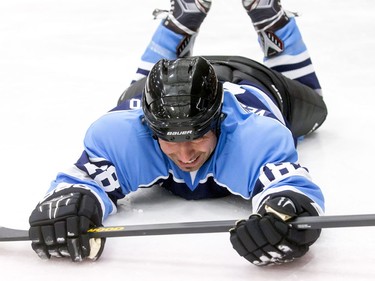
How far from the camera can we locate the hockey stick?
1823 mm

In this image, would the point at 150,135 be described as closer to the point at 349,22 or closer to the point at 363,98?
the point at 363,98

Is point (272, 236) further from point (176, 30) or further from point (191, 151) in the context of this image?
point (176, 30)

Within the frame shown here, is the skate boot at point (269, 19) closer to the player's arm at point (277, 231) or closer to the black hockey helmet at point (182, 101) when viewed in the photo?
the black hockey helmet at point (182, 101)

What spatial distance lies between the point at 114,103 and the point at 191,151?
A: 136cm

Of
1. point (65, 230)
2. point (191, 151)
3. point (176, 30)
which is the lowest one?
point (65, 230)

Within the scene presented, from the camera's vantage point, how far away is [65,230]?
6.33ft

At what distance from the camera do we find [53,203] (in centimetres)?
200

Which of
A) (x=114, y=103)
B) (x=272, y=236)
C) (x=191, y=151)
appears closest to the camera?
(x=272, y=236)

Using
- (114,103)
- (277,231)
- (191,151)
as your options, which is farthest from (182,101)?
(114,103)

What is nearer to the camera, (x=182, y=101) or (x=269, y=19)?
(x=182, y=101)

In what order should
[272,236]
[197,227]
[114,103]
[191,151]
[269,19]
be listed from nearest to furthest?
[272,236]
[197,227]
[191,151]
[269,19]
[114,103]

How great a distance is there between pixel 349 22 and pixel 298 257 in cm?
268

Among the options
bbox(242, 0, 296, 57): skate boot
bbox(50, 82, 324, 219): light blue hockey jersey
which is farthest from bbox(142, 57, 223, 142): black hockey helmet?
bbox(242, 0, 296, 57): skate boot

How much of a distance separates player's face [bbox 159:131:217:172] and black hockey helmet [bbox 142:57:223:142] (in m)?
0.04
